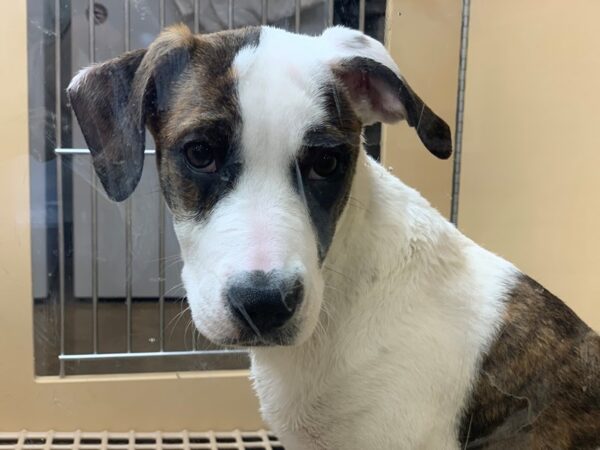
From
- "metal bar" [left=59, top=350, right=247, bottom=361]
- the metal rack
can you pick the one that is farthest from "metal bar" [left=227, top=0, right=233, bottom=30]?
"metal bar" [left=59, top=350, right=247, bottom=361]

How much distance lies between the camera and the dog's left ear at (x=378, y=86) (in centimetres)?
125

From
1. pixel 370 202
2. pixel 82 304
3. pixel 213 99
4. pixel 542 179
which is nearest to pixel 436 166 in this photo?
pixel 542 179

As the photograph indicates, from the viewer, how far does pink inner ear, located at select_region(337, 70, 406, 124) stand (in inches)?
50.2

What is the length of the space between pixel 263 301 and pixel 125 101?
435 millimetres

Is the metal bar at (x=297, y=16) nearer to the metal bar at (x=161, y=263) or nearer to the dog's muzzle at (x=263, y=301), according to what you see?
the metal bar at (x=161, y=263)

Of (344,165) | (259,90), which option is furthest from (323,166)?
(259,90)

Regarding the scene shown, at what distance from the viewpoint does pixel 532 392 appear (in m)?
1.28

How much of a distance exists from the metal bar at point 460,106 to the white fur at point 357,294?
0.25m

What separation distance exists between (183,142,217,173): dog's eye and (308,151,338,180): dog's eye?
0.15 meters

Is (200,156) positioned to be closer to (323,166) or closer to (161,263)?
(323,166)

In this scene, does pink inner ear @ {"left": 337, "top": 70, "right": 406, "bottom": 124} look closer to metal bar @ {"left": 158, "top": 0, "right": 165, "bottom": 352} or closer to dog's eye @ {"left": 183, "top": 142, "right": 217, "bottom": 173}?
dog's eye @ {"left": 183, "top": 142, "right": 217, "bottom": 173}

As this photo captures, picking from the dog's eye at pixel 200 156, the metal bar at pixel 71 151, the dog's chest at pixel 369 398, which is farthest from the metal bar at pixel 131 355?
the dog's eye at pixel 200 156

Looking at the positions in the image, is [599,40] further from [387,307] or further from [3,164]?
[3,164]

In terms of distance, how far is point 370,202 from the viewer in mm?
1304
